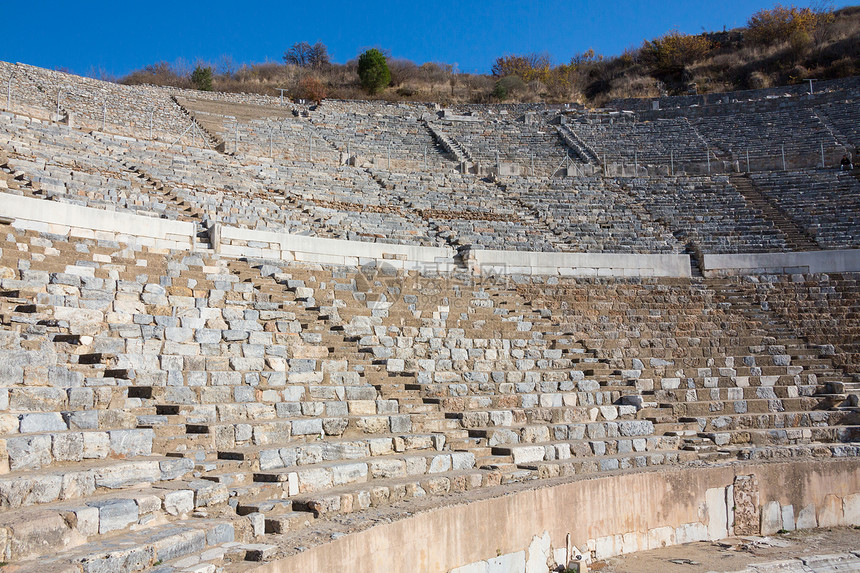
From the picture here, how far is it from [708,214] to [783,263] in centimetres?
305

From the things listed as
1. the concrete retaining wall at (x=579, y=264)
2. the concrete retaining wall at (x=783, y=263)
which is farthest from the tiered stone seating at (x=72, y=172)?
A: the concrete retaining wall at (x=783, y=263)

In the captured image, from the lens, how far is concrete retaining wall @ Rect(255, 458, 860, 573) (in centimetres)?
545

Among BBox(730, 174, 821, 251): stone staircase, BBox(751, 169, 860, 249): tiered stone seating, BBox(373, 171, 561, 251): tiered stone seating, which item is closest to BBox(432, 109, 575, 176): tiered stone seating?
BBox(373, 171, 561, 251): tiered stone seating

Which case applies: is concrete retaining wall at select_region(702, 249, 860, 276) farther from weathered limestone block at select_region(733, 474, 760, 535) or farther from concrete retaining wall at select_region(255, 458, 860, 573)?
weathered limestone block at select_region(733, 474, 760, 535)

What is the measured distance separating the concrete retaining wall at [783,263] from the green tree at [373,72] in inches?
897

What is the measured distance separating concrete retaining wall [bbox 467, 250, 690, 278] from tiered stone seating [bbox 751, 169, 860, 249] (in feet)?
13.3

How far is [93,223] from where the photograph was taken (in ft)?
38.2

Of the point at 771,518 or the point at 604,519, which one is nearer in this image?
the point at 604,519

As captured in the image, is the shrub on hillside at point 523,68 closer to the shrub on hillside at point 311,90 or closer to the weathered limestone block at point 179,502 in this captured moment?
the shrub on hillside at point 311,90

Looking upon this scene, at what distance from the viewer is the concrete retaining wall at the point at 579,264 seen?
51.7 ft

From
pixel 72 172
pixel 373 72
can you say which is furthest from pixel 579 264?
pixel 373 72

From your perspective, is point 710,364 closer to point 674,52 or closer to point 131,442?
point 131,442

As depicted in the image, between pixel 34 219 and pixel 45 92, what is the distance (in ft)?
49.4

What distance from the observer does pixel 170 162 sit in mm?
17375
